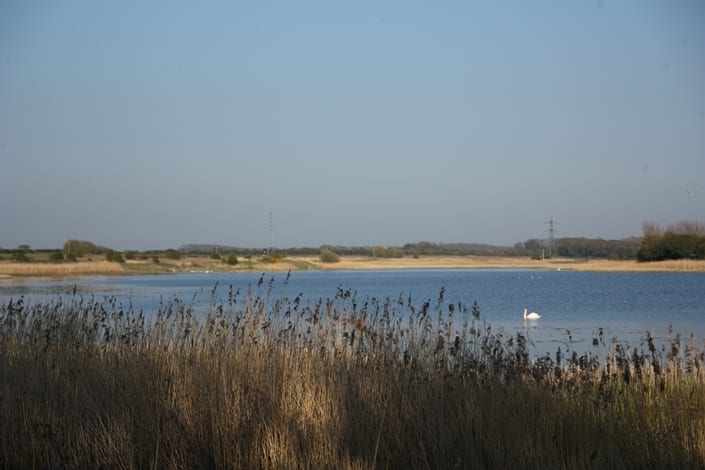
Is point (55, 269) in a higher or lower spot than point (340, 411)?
higher

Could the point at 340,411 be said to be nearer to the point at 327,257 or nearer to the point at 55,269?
the point at 55,269

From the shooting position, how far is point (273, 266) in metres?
94.8

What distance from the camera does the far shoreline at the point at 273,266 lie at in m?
60.5

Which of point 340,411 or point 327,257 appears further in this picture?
point 327,257

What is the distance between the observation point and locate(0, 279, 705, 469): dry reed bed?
5953mm

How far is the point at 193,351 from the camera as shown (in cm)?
836

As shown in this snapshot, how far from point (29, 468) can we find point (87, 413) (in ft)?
2.01

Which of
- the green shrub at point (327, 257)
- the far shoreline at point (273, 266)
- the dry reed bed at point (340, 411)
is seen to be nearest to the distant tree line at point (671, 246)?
the far shoreline at point (273, 266)

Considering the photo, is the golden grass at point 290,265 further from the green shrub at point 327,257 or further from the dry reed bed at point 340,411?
the dry reed bed at point 340,411

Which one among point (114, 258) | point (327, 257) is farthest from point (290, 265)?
point (114, 258)

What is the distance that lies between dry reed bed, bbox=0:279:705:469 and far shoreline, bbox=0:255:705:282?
49.0 m

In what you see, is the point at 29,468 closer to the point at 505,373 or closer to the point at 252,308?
the point at 252,308

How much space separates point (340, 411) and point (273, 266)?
8875 centimetres

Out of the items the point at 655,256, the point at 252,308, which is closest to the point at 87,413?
the point at 252,308
